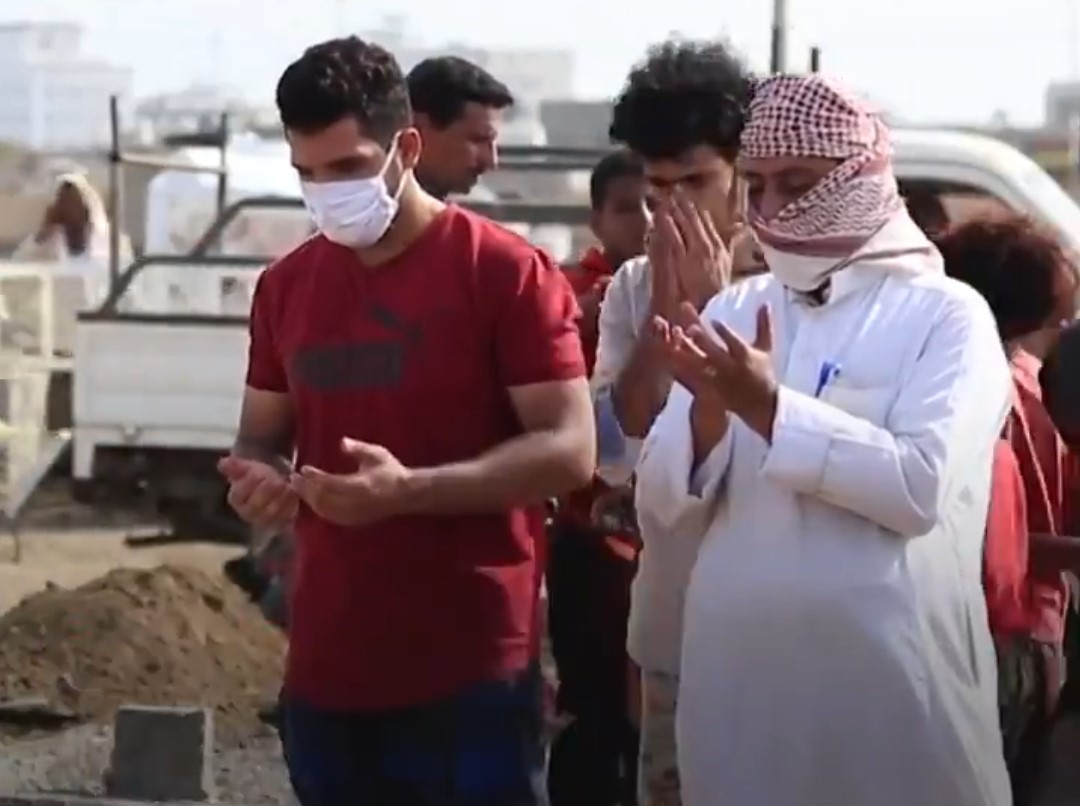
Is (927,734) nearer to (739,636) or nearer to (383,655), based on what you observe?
(739,636)

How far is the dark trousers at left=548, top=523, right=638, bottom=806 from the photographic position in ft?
17.3

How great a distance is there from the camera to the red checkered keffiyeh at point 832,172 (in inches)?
141

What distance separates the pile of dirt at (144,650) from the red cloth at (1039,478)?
12.7ft

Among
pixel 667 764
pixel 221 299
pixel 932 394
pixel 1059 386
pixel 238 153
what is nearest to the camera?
pixel 932 394

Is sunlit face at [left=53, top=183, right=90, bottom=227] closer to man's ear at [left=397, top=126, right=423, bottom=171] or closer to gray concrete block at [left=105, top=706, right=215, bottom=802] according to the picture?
gray concrete block at [left=105, top=706, right=215, bottom=802]

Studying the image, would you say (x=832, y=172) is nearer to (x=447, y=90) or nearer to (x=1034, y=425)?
(x=1034, y=425)

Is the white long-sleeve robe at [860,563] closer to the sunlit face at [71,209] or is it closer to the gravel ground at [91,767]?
the gravel ground at [91,767]

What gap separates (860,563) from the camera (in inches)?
139

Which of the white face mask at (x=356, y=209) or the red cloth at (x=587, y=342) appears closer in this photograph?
the white face mask at (x=356, y=209)

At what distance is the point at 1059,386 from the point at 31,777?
3780 mm

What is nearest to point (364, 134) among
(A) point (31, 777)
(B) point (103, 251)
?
(A) point (31, 777)

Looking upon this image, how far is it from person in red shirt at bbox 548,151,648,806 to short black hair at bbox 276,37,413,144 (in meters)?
1.22

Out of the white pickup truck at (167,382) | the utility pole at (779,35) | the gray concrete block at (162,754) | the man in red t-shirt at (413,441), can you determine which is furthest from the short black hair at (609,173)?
the white pickup truck at (167,382)

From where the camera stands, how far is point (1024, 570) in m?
4.12
